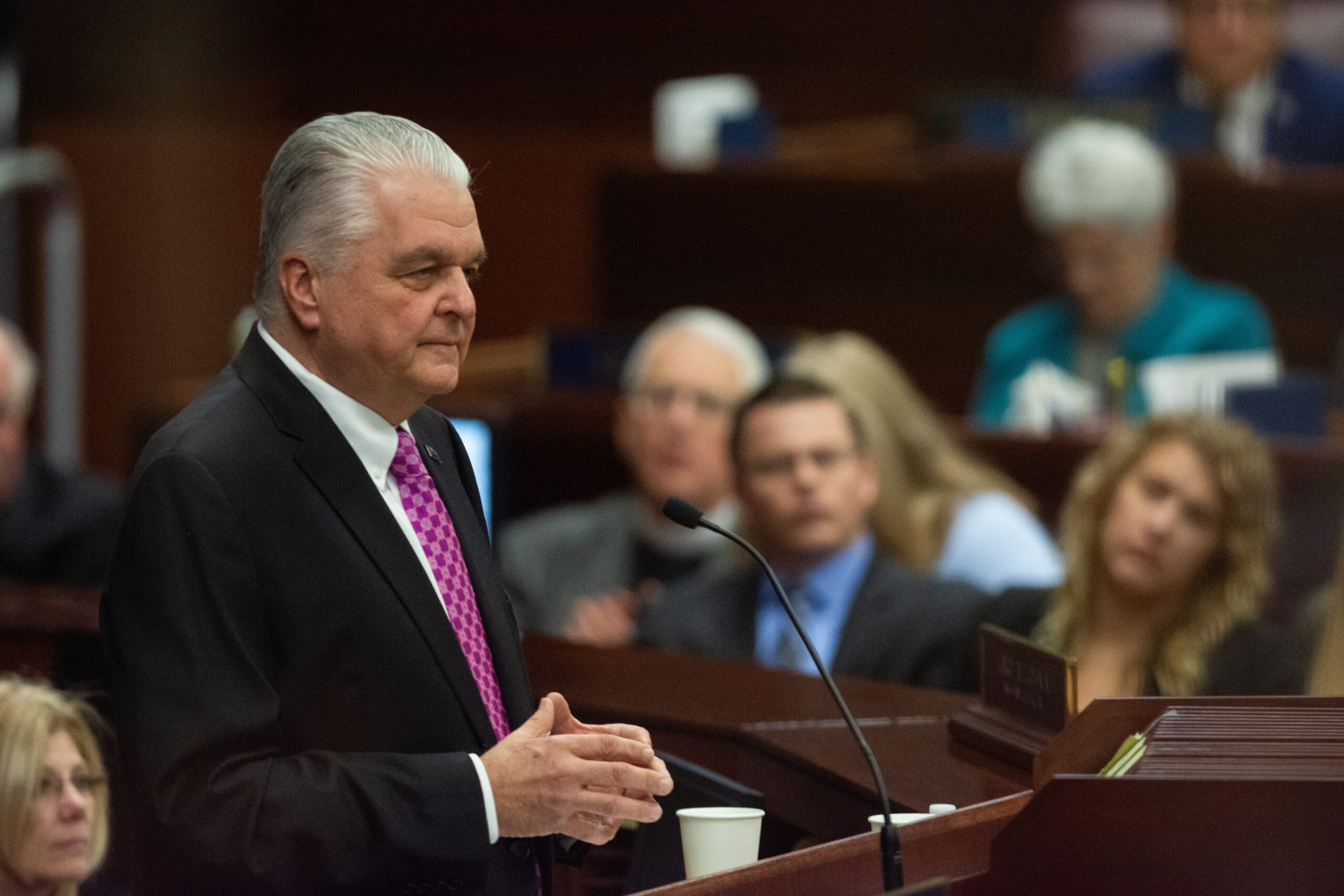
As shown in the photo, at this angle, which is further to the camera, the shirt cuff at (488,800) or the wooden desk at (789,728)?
the wooden desk at (789,728)

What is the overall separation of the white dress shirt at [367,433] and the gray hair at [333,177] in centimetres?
6

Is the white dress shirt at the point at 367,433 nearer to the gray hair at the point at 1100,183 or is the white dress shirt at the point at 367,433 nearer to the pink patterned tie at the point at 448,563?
the pink patterned tie at the point at 448,563

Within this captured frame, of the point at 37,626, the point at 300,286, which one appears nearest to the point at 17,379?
the point at 37,626

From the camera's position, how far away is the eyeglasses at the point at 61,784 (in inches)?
77.2

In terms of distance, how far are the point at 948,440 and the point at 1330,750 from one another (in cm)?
249

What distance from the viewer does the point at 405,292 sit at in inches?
53.6

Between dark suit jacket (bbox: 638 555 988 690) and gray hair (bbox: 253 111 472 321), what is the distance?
142 centimetres

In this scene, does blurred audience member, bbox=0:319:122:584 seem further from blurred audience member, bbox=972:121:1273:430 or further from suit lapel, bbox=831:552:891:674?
blurred audience member, bbox=972:121:1273:430

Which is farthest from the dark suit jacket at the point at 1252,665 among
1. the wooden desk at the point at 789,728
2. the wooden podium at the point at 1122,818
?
the wooden podium at the point at 1122,818

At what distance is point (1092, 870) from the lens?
1417 mm

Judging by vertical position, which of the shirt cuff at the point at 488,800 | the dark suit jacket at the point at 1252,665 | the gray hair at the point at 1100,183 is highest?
the gray hair at the point at 1100,183

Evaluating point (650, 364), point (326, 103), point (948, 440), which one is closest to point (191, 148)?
point (326, 103)

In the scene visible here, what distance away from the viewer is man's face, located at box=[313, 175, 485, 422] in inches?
53.4

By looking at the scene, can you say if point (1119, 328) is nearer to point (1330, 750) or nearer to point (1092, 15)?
point (1092, 15)
